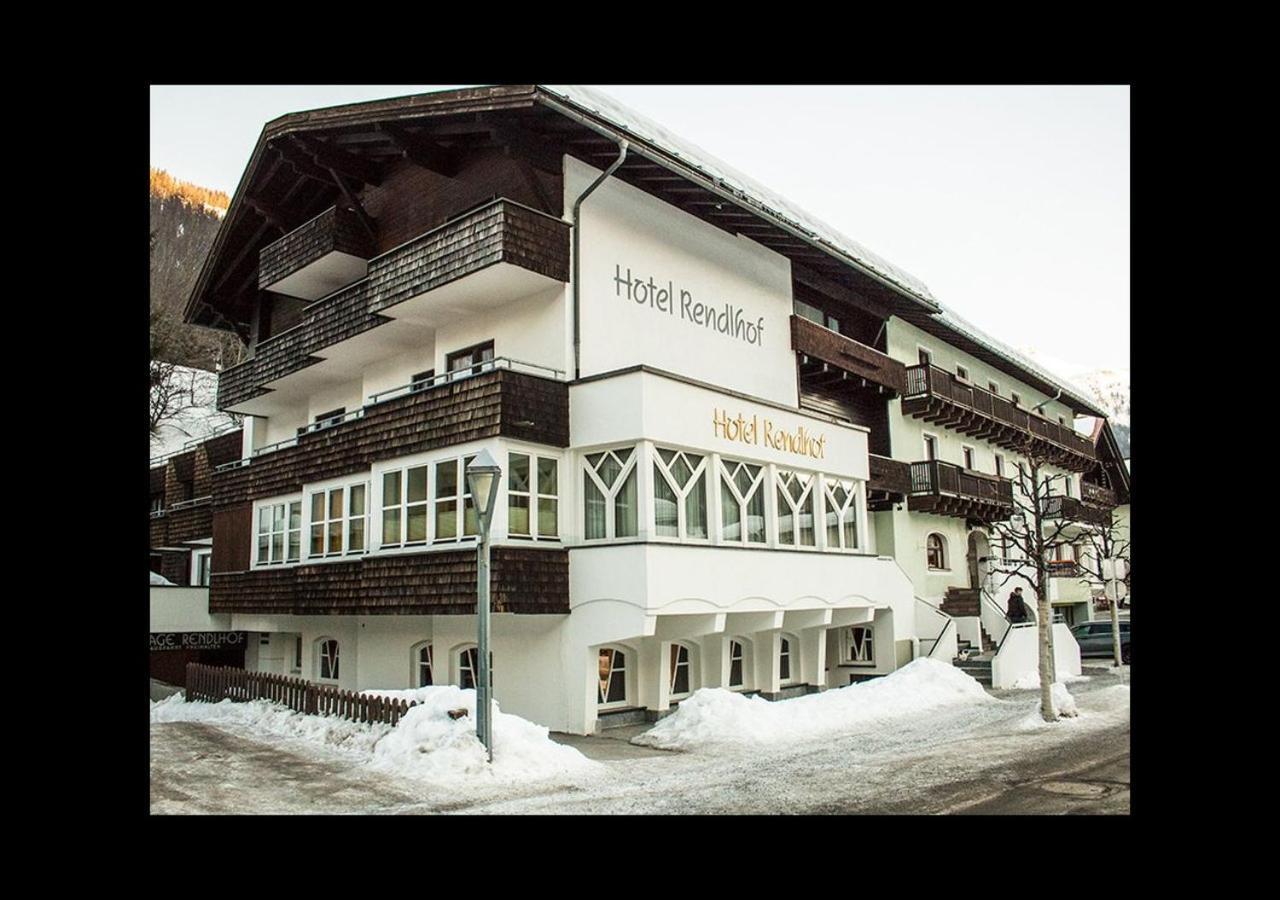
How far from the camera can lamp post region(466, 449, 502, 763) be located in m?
11.6

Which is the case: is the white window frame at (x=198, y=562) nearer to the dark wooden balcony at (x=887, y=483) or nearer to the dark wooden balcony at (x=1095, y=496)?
the dark wooden balcony at (x=887, y=483)

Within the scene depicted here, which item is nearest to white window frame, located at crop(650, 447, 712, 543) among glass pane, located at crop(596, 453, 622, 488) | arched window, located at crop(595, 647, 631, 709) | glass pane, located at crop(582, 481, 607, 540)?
glass pane, located at crop(596, 453, 622, 488)

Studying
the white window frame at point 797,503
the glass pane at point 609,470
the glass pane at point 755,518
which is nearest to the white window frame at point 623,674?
the glass pane at point 609,470

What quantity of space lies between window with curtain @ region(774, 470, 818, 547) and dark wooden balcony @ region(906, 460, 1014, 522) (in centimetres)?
839

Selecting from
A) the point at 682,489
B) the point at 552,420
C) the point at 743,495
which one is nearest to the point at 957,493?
the point at 743,495

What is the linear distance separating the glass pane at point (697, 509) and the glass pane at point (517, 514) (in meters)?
2.89

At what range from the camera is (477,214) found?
17.6m

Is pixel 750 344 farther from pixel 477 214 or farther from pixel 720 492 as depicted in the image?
pixel 477 214

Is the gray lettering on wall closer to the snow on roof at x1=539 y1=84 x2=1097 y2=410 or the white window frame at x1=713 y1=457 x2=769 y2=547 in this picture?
the snow on roof at x1=539 y1=84 x2=1097 y2=410

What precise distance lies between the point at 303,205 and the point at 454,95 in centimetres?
889

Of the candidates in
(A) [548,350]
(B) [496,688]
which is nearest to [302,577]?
(B) [496,688]

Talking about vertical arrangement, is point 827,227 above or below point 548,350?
above

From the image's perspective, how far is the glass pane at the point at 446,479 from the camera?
17531 mm

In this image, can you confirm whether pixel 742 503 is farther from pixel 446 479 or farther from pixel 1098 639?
pixel 1098 639
